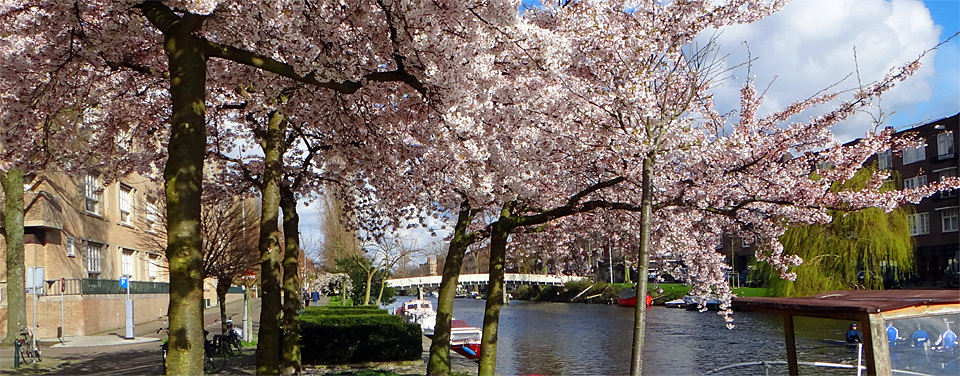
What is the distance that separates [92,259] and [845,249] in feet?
108

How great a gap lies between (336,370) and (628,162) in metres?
9.87

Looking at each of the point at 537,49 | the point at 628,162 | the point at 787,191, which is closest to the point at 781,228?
the point at 787,191

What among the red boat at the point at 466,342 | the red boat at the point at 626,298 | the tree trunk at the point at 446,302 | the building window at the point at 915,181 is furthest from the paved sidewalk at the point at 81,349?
the building window at the point at 915,181

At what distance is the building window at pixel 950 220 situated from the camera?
55.9 m

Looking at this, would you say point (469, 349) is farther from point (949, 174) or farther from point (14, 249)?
point (949, 174)

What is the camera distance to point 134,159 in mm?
14141

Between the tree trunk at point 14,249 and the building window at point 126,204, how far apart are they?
14061 millimetres

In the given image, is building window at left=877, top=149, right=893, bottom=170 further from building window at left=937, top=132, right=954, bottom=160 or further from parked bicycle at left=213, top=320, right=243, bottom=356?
parked bicycle at left=213, top=320, right=243, bottom=356

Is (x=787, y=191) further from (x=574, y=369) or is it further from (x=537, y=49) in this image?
(x=574, y=369)

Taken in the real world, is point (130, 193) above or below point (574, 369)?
above

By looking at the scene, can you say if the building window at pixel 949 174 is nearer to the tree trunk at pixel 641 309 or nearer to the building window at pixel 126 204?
the building window at pixel 126 204

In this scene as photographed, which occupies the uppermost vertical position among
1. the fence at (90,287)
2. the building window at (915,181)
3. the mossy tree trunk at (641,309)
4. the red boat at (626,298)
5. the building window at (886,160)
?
the building window at (886,160)

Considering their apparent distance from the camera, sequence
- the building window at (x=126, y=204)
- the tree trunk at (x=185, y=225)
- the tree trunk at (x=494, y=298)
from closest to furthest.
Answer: the tree trunk at (x=185, y=225), the tree trunk at (x=494, y=298), the building window at (x=126, y=204)

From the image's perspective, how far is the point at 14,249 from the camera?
22.9 m
